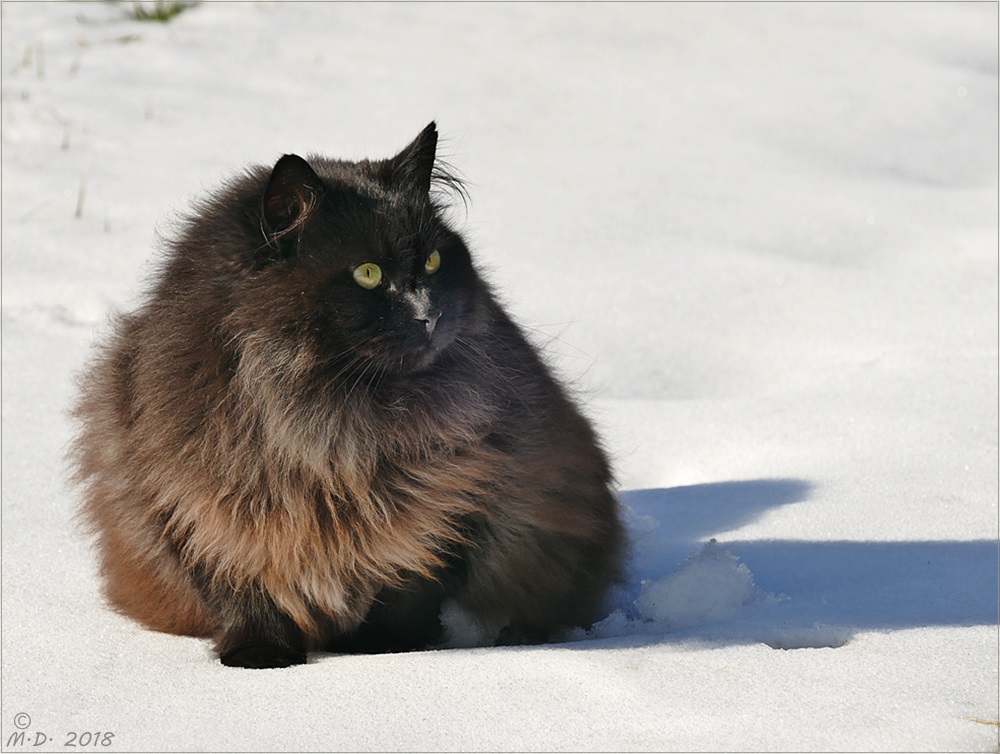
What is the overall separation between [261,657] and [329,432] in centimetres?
54

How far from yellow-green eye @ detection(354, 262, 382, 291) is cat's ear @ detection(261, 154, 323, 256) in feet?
0.49

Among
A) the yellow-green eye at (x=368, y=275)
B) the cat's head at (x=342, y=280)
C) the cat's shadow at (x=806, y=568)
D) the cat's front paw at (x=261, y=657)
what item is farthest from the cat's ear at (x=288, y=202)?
the cat's shadow at (x=806, y=568)

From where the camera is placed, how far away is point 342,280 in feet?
8.04

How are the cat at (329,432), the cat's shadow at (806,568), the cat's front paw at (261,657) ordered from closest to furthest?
the cat at (329,432), the cat's front paw at (261,657), the cat's shadow at (806,568)

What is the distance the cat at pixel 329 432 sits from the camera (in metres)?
2.47

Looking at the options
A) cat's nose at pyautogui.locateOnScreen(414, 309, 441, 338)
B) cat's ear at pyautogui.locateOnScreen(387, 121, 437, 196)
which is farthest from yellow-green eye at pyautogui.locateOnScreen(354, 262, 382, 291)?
cat's ear at pyautogui.locateOnScreen(387, 121, 437, 196)

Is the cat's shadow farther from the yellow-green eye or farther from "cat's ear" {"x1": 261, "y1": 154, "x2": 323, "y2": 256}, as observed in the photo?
"cat's ear" {"x1": 261, "y1": 154, "x2": 323, "y2": 256}

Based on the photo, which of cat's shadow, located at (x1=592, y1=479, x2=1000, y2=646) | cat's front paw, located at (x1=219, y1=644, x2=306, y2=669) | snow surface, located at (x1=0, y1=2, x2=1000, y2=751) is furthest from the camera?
cat's shadow, located at (x1=592, y1=479, x2=1000, y2=646)

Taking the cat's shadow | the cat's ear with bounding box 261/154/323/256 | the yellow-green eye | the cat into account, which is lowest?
the cat's shadow

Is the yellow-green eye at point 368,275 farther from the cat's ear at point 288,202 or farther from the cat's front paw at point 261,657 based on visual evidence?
the cat's front paw at point 261,657

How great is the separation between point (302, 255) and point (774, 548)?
1.76m

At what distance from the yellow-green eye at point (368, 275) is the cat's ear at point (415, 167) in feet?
0.87

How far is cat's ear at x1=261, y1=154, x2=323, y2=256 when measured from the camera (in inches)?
95.0

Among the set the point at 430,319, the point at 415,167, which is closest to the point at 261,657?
the point at 430,319
